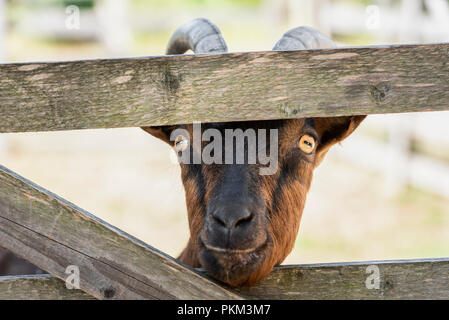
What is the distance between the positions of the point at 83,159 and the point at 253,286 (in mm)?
10265

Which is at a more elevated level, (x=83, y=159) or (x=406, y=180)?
(x=83, y=159)

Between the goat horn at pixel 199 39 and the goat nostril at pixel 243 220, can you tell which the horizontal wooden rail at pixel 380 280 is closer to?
the goat nostril at pixel 243 220

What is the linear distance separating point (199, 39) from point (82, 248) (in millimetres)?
1886

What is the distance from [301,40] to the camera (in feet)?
12.1

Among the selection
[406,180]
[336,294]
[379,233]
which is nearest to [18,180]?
[336,294]

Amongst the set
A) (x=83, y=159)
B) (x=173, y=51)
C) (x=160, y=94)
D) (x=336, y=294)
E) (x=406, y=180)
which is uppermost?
(x=83, y=159)

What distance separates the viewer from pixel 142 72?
229 cm

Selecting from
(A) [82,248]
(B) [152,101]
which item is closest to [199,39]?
(B) [152,101]

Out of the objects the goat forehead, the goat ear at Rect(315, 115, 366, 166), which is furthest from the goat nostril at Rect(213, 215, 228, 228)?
the goat ear at Rect(315, 115, 366, 166)

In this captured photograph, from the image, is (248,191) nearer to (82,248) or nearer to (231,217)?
(231,217)

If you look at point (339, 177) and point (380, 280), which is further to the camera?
point (339, 177)

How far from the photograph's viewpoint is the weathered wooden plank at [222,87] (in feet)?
7.42
